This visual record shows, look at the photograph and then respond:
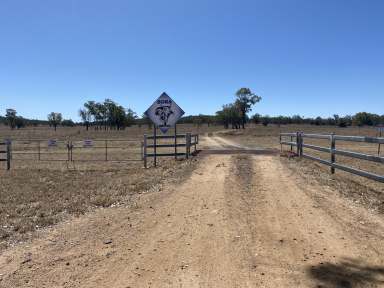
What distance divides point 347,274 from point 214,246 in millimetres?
1832

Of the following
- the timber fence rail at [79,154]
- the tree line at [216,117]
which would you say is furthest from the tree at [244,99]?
the timber fence rail at [79,154]

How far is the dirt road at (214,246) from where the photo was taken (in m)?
4.68

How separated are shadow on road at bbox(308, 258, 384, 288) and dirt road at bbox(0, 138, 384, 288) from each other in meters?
0.01

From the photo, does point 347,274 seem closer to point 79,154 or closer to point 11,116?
point 79,154

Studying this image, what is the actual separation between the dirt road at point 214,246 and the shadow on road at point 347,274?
0.01 meters

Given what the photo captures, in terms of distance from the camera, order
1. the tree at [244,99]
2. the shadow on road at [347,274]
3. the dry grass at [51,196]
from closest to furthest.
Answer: the shadow on road at [347,274], the dry grass at [51,196], the tree at [244,99]

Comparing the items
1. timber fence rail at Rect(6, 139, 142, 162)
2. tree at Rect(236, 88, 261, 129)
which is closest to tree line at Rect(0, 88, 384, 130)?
tree at Rect(236, 88, 261, 129)

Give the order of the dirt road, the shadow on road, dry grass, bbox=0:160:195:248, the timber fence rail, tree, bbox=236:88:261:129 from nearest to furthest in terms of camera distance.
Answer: the shadow on road, the dirt road, dry grass, bbox=0:160:195:248, the timber fence rail, tree, bbox=236:88:261:129

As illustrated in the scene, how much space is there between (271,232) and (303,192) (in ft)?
10.9

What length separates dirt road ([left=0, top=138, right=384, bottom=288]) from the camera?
468 cm

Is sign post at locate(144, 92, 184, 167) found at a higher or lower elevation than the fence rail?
higher

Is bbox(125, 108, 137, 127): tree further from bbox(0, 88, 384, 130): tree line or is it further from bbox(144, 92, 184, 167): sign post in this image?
bbox(144, 92, 184, 167): sign post

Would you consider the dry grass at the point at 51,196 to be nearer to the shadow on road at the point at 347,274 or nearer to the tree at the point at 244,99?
the shadow on road at the point at 347,274

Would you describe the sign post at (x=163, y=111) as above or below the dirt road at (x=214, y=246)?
above
